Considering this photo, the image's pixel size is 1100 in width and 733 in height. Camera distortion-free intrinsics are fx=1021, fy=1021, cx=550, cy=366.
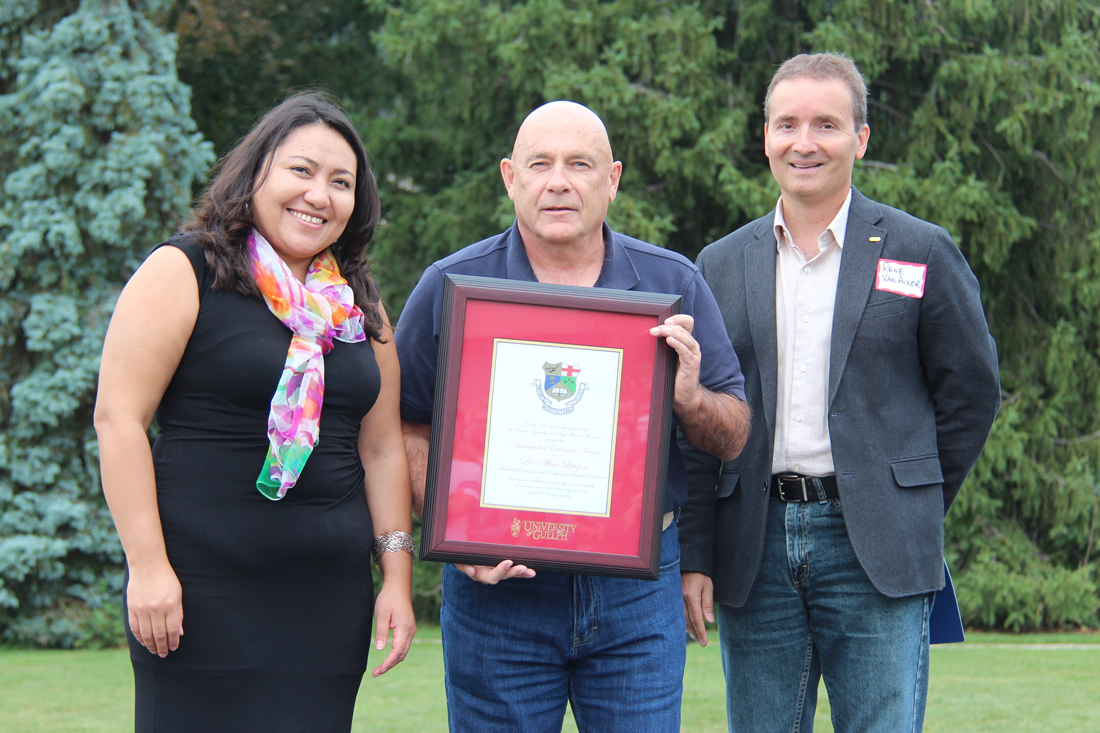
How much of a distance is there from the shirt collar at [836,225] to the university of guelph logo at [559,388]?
3.14 ft

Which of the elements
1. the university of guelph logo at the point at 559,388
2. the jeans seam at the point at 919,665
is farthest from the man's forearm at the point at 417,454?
the jeans seam at the point at 919,665

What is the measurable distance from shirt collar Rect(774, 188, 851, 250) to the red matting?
2.75ft

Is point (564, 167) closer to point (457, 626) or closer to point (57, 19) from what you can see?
point (457, 626)

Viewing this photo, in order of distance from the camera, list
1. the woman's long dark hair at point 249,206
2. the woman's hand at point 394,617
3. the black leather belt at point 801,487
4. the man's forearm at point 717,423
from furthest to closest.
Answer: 1. the black leather belt at point 801,487
2. the woman's hand at point 394,617
3. the man's forearm at point 717,423
4. the woman's long dark hair at point 249,206

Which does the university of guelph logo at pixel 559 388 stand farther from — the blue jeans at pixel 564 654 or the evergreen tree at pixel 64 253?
the evergreen tree at pixel 64 253

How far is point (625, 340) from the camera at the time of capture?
2432mm

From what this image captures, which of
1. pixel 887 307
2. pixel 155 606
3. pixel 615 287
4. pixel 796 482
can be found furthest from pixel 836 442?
pixel 155 606

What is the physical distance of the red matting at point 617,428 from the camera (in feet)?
7.91

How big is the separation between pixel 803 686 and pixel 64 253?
8016 mm

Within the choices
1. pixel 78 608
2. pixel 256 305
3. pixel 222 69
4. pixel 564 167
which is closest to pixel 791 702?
pixel 564 167

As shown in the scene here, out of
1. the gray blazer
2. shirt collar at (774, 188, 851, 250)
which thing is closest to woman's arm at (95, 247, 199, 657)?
the gray blazer

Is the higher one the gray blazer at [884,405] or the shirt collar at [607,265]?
the shirt collar at [607,265]

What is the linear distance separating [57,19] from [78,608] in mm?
5216

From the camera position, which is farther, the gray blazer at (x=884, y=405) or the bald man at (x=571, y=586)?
the gray blazer at (x=884, y=405)
